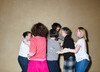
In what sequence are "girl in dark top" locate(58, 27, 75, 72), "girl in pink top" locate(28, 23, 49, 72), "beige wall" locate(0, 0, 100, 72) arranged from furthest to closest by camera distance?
1. "beige wall" locate(0, 0, 100, 72)
2. "girl in dark top" locate(58, 27, 75, 72)
3. "girl in pink top" locate(28, 23, 49, 72)

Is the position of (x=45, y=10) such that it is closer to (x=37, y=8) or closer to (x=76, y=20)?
(x=37, y=8)

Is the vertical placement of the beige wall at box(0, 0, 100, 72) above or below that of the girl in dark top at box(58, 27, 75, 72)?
above

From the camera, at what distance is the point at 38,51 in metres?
4.34

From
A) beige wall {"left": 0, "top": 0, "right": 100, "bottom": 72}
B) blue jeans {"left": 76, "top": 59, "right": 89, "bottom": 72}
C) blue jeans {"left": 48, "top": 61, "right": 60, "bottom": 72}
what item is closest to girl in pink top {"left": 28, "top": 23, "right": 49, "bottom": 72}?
blue jeans {"left": 48, "top": 61, "right": 60, "bottom": 72}

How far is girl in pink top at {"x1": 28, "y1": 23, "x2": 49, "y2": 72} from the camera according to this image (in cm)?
429

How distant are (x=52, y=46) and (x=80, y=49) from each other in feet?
1.89

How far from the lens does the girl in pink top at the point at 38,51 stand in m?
4.29

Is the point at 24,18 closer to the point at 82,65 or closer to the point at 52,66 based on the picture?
the point at 52,66

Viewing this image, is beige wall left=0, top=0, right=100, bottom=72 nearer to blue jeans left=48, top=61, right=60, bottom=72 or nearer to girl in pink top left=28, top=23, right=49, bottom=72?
blue jeans left=48, top=61, right=60, bottom=72

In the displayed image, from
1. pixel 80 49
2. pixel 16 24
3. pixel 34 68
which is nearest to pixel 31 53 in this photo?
pixel 34 68

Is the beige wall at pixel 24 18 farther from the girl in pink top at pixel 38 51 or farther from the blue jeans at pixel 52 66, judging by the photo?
the girl in pink top at pixel 38 51

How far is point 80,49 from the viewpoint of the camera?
489 centimetres

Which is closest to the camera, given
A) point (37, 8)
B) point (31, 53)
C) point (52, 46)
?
point (31, 53)

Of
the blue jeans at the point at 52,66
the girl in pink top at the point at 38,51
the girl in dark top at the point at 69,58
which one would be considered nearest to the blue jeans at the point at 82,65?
the girl in dark top at the point at 69,58
